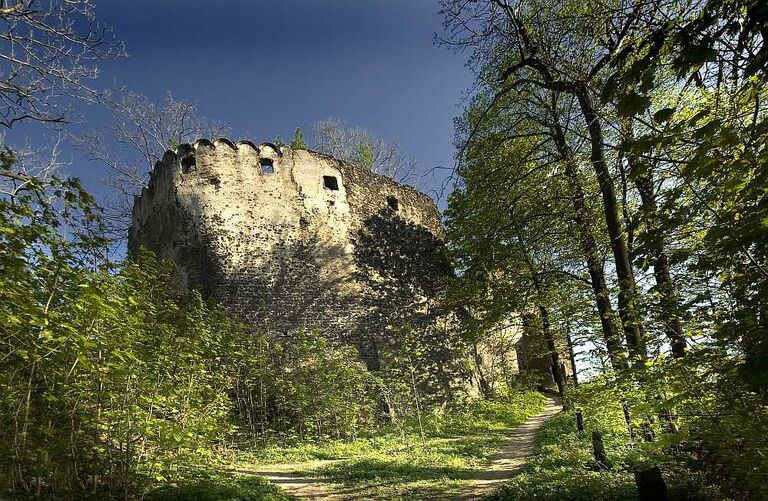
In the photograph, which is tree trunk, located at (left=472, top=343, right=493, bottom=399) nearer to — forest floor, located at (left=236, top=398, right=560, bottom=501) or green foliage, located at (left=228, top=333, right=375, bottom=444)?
green foliage, located at (left=228, top=333, right=375, bottom=444)

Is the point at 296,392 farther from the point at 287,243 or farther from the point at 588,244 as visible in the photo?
the point at 588,244

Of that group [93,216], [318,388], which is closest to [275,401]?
[318,388]

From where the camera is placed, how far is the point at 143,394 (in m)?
4.64

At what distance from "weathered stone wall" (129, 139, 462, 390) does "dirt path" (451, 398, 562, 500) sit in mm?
3842

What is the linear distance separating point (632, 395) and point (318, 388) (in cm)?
769

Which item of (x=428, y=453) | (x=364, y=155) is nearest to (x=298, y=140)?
(x=364, y=155)

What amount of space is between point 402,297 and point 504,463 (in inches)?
Answer: 300

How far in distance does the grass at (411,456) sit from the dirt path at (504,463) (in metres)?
0.18

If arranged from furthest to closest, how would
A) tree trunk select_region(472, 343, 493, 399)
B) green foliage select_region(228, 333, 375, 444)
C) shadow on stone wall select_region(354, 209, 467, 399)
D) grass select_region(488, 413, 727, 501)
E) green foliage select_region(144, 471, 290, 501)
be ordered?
tree trunk select_region(472, 343, 493, 399)
shadow on stone wall select_region(354, 209, 467, 399)
green foliage select_region(228, 333, 375, 444)
green foliage select_region(144, 471, 290, 501)
grass select_region(488, 413, 727, 501)

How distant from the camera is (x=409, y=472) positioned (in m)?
6.81

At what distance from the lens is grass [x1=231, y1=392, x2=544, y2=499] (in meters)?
6.12

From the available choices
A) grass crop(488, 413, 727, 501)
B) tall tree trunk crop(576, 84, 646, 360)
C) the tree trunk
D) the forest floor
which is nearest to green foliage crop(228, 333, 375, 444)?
the forest floor

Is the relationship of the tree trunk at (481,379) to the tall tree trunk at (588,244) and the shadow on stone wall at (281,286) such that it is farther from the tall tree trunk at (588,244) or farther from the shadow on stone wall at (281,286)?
the tall tree trunk at (588,244)

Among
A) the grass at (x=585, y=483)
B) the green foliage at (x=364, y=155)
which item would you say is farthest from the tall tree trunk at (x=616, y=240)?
the green foliage at (x=364, y=155)
